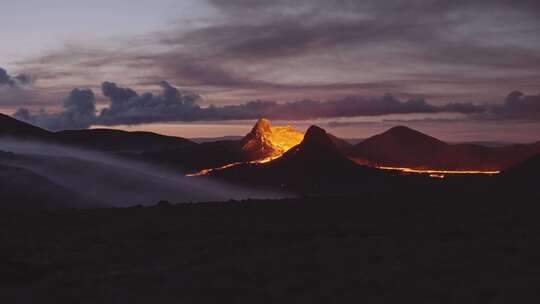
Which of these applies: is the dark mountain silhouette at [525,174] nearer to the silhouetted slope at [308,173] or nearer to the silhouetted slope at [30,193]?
the silhouetted slope at [308,173]

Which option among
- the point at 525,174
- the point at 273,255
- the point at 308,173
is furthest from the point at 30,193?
the point at 308,173

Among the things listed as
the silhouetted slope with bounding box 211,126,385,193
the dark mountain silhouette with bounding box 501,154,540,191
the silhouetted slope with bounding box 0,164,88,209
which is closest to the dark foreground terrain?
the dark mountain silhouette with bounding box 501,154,540,191

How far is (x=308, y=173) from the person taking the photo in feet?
525

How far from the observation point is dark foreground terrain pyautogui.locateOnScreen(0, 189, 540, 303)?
22.4 meters

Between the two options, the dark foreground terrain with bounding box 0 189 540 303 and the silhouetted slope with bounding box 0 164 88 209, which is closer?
the dark foreground terrain with bounding box 0 189 540 303

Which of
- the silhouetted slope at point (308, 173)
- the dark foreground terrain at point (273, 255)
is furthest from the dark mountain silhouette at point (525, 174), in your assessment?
the silhouetted slope at point (308, 173)

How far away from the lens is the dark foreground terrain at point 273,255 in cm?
2241

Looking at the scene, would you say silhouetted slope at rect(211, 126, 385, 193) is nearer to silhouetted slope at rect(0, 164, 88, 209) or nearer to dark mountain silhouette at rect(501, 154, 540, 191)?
dark mountain silhouette at rect(501, 154, 540, 191)

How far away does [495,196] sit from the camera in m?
64.1

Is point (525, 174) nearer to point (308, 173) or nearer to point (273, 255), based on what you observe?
point (308, 173)

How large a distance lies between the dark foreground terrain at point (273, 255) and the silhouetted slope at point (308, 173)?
95095 mm

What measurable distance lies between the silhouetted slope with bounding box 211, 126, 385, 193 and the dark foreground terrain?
9509 centimetres

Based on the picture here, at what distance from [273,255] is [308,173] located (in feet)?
430

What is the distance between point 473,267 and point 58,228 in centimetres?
2538
